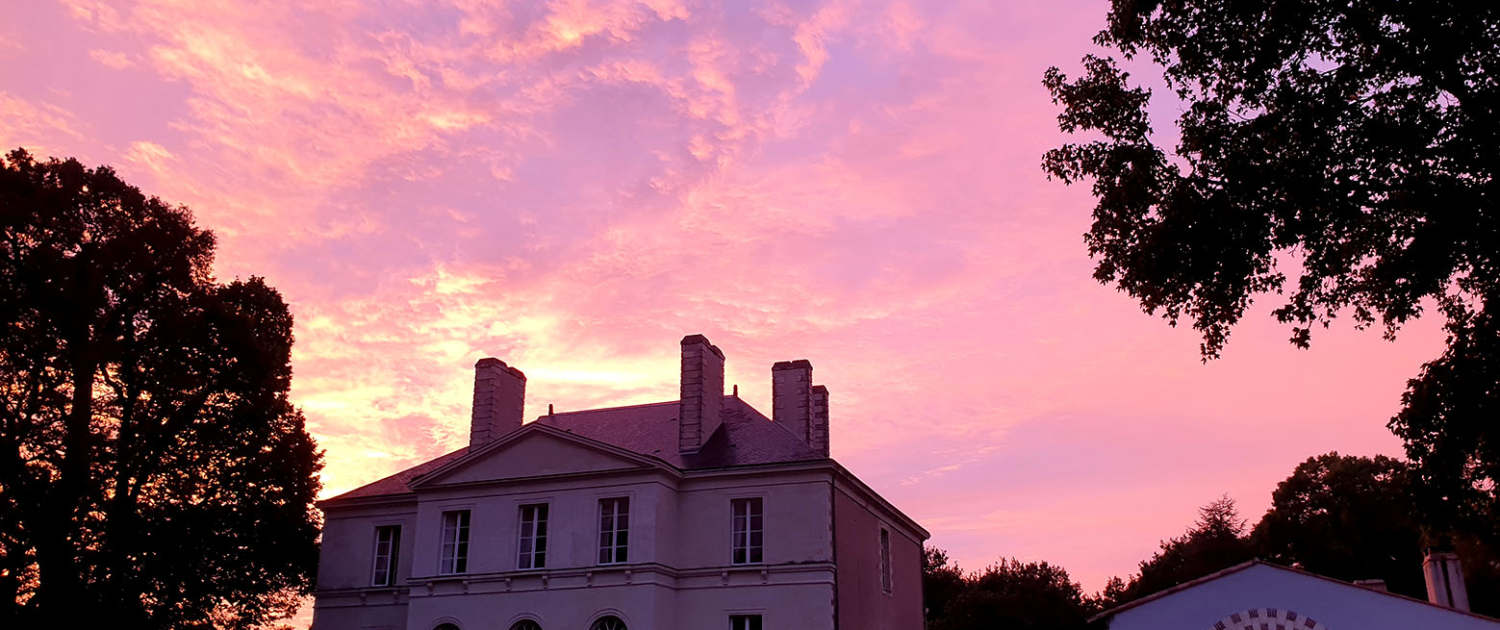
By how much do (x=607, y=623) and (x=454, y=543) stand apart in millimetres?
5349

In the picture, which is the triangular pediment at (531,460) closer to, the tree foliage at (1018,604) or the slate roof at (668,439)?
the slate roof at (668,439)

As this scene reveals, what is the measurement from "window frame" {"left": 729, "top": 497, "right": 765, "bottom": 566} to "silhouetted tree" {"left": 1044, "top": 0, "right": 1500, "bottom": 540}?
577 inches

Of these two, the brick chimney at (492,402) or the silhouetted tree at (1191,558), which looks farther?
the silhouetted tree at (1191,558)

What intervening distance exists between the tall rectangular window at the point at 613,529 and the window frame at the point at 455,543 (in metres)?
3.89

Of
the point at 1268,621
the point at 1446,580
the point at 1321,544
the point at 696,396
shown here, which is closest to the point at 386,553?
the point at 696,396

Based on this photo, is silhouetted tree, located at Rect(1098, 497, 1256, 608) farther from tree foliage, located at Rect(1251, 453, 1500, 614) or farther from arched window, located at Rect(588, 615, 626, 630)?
arched window, located at Rect(588, 615, 626, 630)

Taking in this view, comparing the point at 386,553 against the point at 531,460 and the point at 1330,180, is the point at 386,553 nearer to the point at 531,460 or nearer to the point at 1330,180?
the point at 531,460

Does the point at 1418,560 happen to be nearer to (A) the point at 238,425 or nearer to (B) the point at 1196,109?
(B) the point at 1196,109

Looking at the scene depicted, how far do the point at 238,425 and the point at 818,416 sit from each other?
15.9m

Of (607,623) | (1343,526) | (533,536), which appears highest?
(1343,526)

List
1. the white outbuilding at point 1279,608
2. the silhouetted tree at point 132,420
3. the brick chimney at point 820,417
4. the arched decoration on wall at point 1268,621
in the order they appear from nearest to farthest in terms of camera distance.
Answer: the silhouetted tree at point 132,420 → the white outbuilding at point 1279,608 → the arched decoration on wall at point 1268,621 → the brick chimney at point 820,417

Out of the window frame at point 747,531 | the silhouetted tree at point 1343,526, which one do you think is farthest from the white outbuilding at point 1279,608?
the silhouetted tree at point 1343,526

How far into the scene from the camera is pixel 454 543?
31062mm

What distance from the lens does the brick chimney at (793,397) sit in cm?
3192
